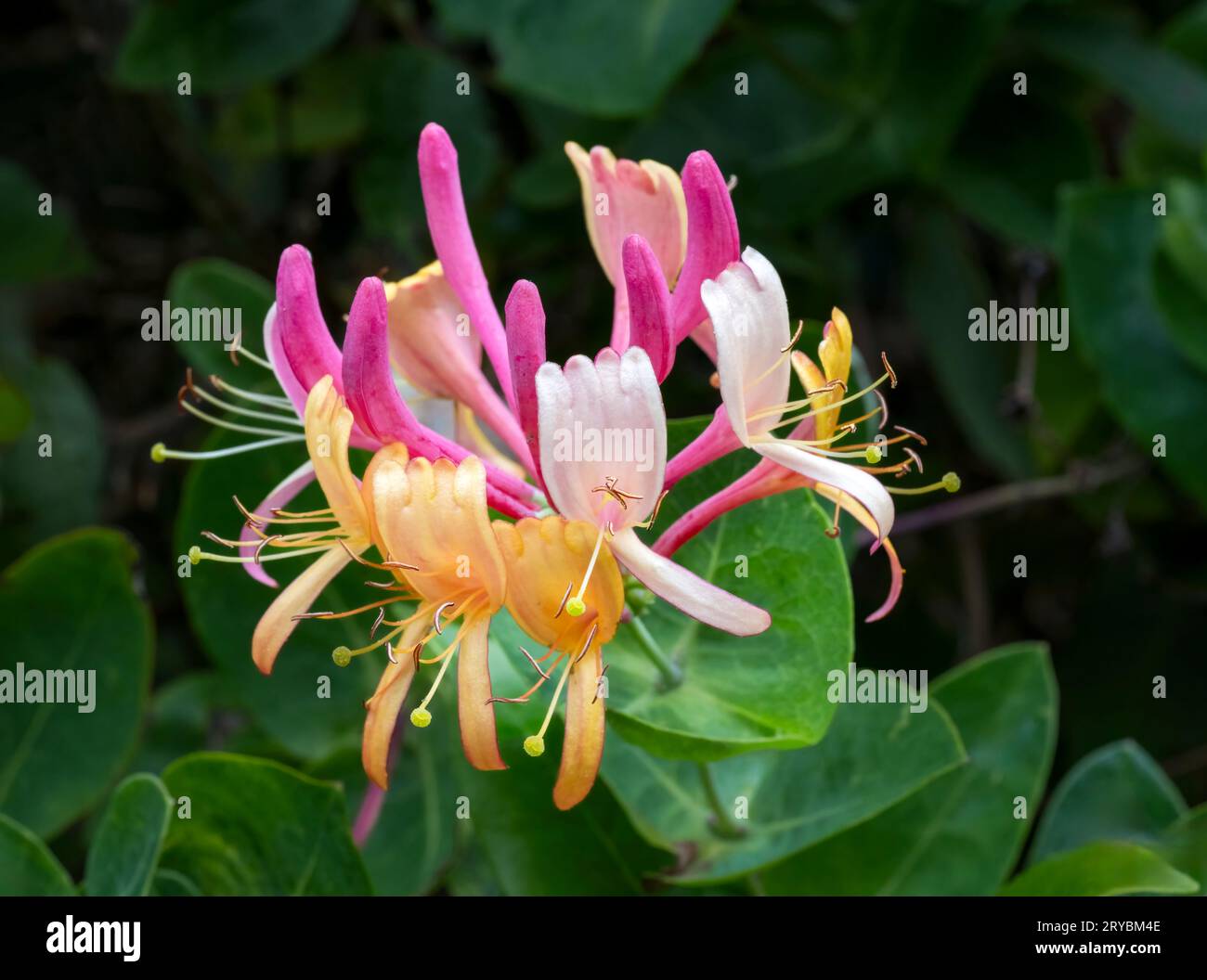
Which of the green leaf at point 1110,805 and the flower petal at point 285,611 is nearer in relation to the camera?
the flower petal at point 285,611

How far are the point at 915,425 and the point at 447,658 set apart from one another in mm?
1099

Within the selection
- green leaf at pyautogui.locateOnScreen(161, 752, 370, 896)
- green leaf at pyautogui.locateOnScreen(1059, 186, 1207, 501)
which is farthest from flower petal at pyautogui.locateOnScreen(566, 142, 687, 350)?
green leaf at pyautogui.locateOnScreen(1059, 186, 1207, 501)

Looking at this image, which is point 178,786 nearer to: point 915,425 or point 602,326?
point 602,326

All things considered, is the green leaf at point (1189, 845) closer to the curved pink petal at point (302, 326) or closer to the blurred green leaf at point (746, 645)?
the blurred green leaf at point (746, 645)

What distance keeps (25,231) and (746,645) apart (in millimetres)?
1145

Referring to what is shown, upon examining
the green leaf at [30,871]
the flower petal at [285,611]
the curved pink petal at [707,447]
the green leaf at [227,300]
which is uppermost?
the green leaf at [227,300]

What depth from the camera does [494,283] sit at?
1747 millimetres

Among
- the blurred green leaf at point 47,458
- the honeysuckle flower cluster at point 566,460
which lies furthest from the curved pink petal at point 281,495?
the blurred green leaf at point 47,458

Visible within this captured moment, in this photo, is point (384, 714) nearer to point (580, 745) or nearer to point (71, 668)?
point (580, 745)

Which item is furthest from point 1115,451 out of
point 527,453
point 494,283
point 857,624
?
point 527,453

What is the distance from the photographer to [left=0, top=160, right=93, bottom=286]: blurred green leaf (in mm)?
1617

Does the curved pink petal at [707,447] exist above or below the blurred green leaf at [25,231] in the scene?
below

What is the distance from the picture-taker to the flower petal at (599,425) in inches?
25.9

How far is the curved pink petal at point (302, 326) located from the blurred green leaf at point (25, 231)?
3.27 ft
